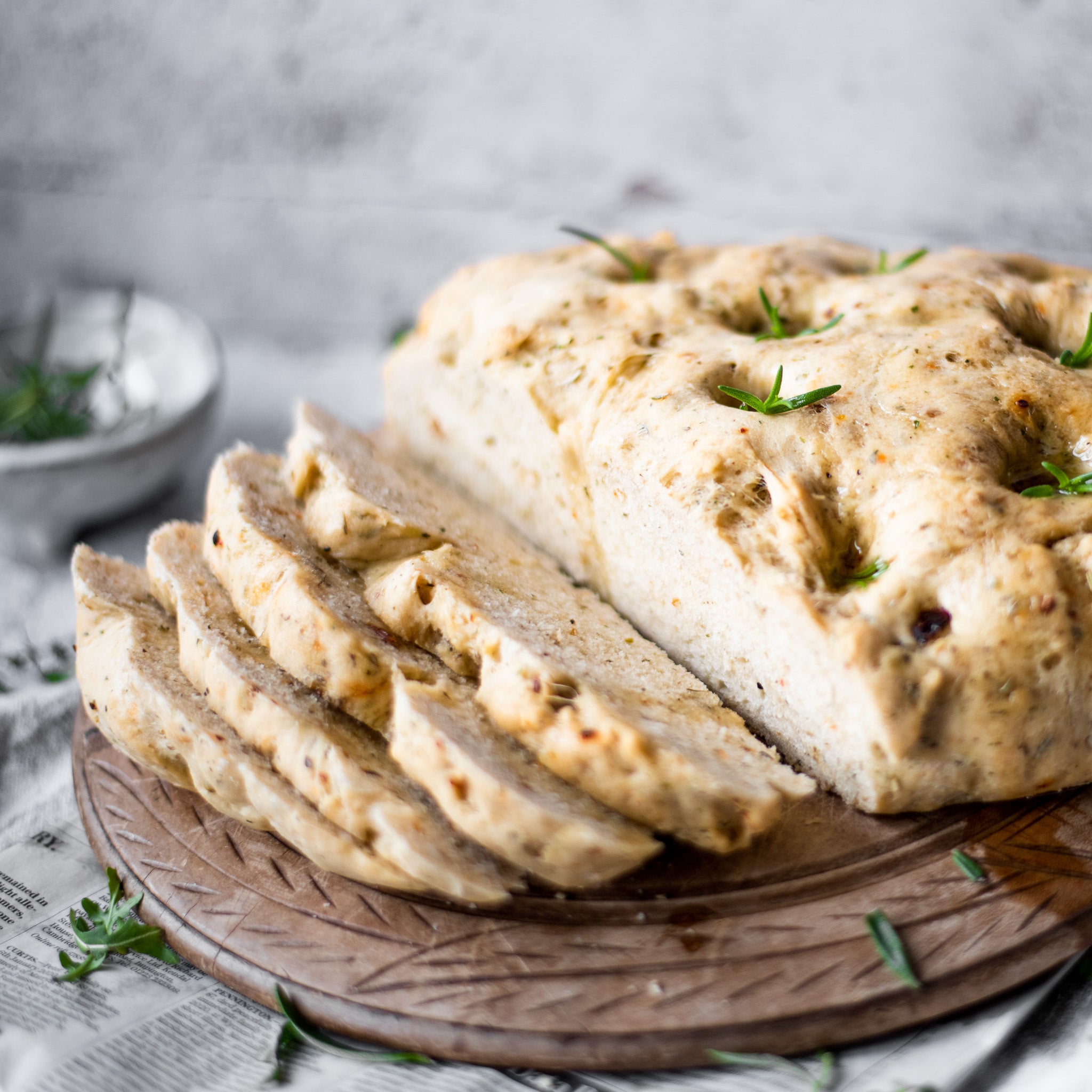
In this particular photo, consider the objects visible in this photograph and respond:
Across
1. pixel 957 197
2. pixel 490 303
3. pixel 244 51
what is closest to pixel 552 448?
pixel 490 303

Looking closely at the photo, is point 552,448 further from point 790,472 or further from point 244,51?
point 244,51

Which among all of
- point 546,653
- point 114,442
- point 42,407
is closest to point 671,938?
point 546,653

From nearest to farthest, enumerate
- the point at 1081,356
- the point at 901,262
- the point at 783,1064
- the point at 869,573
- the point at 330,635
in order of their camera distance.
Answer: the point at 783,1064 → the point at 869,573 → the point at 330,635 → the point at 1081,356 → the point at 901,262

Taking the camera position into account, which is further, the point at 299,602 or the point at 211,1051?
the point at 299,602

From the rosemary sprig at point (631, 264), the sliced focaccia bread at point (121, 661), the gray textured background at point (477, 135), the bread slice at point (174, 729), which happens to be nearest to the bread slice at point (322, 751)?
the bread slice at point (174, 729)

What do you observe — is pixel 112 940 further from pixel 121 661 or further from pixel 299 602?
pixel 299 602

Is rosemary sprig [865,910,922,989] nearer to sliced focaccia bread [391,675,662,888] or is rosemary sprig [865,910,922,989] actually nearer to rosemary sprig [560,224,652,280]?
sliced focaccia bread [391,675,662,888]

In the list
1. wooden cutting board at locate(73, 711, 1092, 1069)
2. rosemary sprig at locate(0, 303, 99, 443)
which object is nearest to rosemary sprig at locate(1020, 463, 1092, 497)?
wooden cutting board at locate(73, 711, 1092, 1069)
